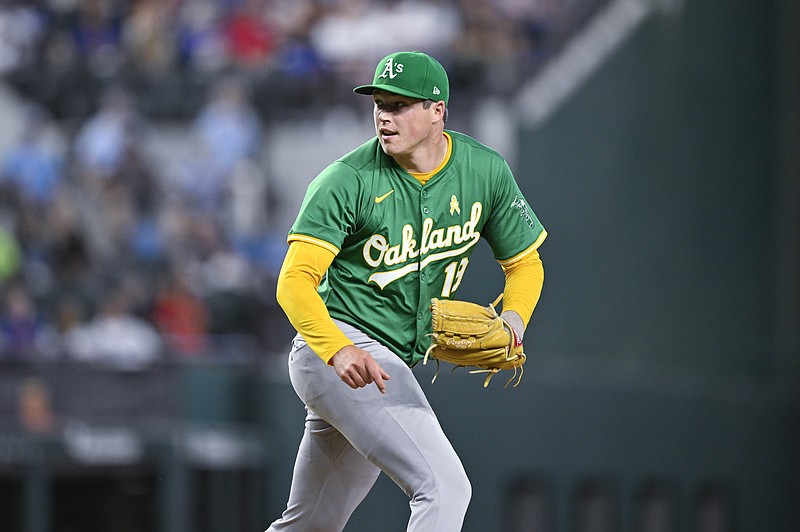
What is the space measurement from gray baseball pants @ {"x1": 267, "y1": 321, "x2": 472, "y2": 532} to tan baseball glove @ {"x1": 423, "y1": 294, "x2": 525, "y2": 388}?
0.17 metres

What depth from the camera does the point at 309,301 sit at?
4.78 m

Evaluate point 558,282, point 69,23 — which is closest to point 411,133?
point 558,282

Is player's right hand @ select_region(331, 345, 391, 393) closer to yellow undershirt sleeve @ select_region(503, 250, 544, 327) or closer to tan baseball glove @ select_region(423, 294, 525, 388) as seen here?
tan baseball glove @ select_region(423, 294, 525, 388)

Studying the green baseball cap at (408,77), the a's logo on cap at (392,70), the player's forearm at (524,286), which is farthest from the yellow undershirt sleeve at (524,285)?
the a's logo on cap at (392,70)

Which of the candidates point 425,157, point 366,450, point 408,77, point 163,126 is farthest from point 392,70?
point 163,126

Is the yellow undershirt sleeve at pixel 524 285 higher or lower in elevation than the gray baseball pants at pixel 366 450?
higher

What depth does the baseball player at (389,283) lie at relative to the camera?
482 cm

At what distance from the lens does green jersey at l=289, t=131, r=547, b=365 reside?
16.3 ft

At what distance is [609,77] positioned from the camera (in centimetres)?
1393

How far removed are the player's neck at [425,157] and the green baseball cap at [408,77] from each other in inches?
6.9

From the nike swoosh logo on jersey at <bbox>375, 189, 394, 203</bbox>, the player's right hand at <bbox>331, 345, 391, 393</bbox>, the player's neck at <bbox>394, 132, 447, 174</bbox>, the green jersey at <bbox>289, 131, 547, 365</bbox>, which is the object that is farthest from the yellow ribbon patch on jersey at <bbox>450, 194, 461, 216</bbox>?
the player's right hand at <bbox>331, 345, 391, 393</bbox>

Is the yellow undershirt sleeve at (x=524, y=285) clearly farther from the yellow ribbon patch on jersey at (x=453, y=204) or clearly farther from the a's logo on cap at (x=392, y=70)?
the a's logo on cap at (x=392, y=70)

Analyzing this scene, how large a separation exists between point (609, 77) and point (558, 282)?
203 cm

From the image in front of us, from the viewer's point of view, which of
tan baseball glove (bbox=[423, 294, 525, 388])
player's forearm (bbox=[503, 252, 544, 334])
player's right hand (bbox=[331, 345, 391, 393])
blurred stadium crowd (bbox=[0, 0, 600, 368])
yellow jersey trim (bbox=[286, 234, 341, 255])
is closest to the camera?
player's right hand (bbox=[331, 345, 391, 393])
